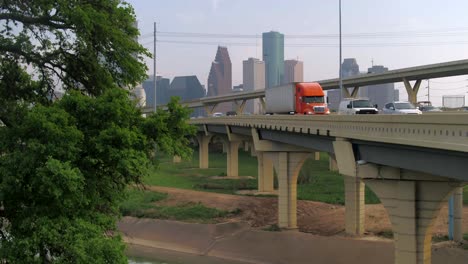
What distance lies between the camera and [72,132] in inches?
494

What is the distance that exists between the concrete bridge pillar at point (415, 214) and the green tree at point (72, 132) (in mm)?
8667

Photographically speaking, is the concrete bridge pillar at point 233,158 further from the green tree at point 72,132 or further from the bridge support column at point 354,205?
the green tree at point 72,132

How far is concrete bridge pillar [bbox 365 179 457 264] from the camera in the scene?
18.3m

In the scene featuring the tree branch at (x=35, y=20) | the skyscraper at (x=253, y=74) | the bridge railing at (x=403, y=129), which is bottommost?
the bridge railing at (x=403, y=129)

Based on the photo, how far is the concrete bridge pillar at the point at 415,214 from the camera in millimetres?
18328

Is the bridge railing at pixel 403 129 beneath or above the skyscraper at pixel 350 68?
beneath

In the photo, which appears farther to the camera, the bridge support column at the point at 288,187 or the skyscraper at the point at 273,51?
the skyscraper at the point at 273,51

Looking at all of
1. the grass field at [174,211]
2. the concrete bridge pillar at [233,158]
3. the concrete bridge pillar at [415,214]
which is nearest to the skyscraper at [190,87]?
the concrete bridge pillar at [233,158]

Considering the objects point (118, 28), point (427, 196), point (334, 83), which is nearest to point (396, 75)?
point (334, 83)

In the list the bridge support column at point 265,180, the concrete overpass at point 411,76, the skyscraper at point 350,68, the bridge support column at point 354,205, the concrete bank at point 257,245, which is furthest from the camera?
the skyscraper at point 350,68

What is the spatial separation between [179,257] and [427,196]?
20473 mm

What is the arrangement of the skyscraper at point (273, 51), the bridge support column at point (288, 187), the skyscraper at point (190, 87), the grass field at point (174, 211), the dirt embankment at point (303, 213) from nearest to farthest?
the dirt embankment at point (303, 213)
the bridge support column at point (288, 187)
the grass field at point (174, 211)
the skyscraper at point (273, 51)
the skyscraper at point (190, 87)

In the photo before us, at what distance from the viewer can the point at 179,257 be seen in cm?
3469

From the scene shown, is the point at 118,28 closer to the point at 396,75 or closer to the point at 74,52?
the point at 74,52
